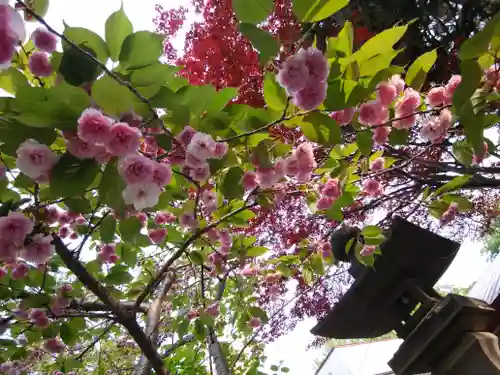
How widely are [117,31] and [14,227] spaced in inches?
28.3

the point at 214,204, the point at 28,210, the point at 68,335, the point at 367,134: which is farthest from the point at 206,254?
the point at 367,134

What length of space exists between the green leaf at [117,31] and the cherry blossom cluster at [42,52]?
0.40m

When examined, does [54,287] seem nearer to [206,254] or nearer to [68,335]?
[68,335]

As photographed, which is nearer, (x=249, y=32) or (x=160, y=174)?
(x=249, y=32)

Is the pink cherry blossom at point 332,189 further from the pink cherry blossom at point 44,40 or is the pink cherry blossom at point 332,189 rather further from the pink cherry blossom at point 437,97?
the pink cherry blossom at point 44,40

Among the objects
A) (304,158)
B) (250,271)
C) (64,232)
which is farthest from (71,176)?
(250,271)

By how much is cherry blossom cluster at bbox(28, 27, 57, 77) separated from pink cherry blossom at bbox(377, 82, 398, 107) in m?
1.12

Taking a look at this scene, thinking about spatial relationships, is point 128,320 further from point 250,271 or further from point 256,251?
point 250,271

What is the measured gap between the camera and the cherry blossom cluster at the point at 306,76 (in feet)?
3.37

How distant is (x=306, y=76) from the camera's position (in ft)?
3.39

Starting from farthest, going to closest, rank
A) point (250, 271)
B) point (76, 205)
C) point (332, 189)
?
point (250, 271), point (332, 189), point (76, 205)

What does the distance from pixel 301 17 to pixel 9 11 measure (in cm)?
66

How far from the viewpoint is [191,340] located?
4.60m

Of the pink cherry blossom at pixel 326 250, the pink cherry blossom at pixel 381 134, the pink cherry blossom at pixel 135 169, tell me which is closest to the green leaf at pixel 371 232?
the pink cherry blossom at pixel 381 134
